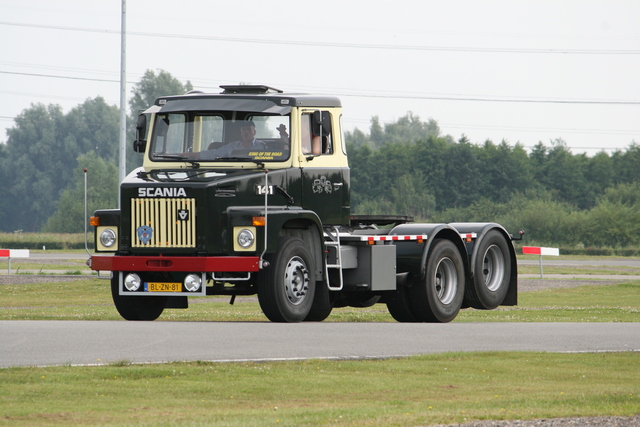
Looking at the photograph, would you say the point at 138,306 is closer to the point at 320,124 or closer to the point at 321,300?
the point at 321,300

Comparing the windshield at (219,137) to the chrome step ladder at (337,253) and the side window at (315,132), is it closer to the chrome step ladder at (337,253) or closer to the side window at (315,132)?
the side window at (315,132)

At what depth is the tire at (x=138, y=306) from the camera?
52.1 feet

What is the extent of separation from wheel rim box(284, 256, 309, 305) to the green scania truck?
16mm

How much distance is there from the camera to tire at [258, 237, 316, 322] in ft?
47.9

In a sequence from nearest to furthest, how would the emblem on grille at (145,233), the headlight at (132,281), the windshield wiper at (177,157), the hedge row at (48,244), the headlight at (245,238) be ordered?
the headlight at (245,238), the emblem on grille at (145,233), the headlight at (132,281), the windshield wiper at (177,157), the hedge row at (48,244)

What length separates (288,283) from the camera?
14922 mm

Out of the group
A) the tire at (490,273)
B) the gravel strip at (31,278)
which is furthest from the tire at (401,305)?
the gravel strip at (31,278)

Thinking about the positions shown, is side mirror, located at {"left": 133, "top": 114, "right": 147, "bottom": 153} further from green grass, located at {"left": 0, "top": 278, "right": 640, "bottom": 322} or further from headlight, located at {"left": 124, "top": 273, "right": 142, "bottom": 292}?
green grass, located at {"left": 0, "top": 278, "right": 640, "bottom": 322}

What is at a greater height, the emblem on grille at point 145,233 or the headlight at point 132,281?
the emblem on grille at point 145,233

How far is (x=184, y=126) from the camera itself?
619 inches

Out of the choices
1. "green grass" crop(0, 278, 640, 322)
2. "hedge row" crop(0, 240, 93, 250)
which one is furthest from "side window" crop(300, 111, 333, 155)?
Answer: "hedge row" crop(0, 240, 93, 250)

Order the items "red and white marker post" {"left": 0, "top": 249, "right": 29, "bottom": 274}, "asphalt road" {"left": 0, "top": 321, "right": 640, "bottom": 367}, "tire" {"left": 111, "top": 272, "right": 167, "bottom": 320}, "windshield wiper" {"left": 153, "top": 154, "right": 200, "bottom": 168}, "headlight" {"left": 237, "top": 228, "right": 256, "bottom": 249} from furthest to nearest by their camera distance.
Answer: "red and white marker post" {"left": 0, "top": 249, "right": 29, "bottom": 274}, "tire" {"left": 111, "top": 272, "right": 167, "bottom": 320}, "windshield wiper" {"left": 153, "top": 154, "right": 200, "bottom": 168}, "headlight" {"left": 237, "top": 228, "right": 256, "bottom": 249}, "asphalt road" {"left": 0, "top": 321, "right": 640, "bottom": 367}

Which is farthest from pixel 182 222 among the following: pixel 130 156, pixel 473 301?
pixel 130 156

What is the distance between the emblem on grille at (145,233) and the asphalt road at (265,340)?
43.7 inches
